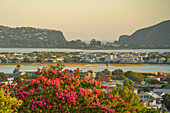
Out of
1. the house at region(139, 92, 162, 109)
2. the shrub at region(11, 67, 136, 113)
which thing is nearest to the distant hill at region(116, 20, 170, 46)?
the house at region(139, 92, 162, 109)

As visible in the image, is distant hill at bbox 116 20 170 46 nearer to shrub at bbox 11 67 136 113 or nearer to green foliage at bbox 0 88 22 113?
shrub at bbox 11 67 136 113

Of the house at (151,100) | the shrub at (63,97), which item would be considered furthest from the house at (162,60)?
the shrub at (63,97)

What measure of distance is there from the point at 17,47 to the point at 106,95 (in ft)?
503

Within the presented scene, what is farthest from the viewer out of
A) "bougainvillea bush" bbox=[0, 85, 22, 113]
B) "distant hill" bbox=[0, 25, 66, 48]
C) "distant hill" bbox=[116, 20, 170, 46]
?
"distant hill" bbox=[116, 20, 170, 46]

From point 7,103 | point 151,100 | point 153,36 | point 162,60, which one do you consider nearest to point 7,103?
point 7,103

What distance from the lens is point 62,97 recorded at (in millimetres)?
7844

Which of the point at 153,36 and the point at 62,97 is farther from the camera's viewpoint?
the point at 153,36

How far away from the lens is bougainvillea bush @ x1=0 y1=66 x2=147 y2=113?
311 inches

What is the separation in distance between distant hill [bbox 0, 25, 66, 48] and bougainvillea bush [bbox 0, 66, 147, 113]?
153 m

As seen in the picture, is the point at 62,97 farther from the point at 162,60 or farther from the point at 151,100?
the point at 162,60

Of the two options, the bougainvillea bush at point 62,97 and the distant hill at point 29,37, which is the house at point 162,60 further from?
the distant hill at point 29,37

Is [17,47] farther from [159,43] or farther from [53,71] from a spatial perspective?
[53,71]

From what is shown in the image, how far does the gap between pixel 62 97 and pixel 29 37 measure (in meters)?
174

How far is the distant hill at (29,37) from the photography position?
162750 millimetres
